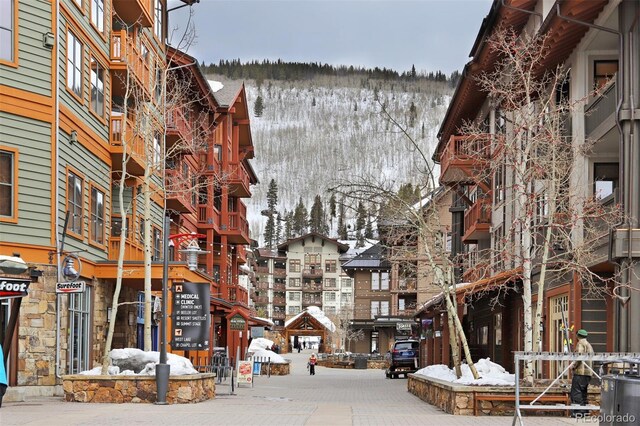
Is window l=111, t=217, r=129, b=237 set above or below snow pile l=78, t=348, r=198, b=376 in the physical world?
above

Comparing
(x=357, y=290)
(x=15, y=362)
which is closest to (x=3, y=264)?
(x=15, y=362)

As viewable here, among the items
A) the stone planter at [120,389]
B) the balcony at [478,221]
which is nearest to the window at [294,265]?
the balcony at [478,221]

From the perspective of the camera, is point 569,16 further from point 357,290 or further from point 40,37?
point 357,290

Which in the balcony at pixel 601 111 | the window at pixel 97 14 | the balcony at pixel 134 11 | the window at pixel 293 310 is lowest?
the window at pixel 293 310

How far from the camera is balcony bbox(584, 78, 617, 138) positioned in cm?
2358

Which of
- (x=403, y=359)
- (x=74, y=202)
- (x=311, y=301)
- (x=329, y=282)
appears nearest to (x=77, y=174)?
(x=74, y=202)

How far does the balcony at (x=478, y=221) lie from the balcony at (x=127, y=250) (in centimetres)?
1301

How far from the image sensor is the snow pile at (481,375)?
22.1m

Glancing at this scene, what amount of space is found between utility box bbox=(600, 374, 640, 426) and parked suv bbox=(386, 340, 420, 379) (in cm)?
4089

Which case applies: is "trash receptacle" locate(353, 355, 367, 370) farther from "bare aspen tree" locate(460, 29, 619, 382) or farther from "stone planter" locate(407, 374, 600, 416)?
"stone planter" locate(407, 374, 600, 416)

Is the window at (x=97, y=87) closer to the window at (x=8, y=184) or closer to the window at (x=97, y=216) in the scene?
the window at (x=97, y=216)

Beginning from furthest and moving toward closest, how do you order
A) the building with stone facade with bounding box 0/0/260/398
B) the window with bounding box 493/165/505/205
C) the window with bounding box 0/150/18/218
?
the window with bounding box 493/165/505/205
the building with stone facade with bounding box 0/0/260/398
the window with bounding box 0/150/18/218

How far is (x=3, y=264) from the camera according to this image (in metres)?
12.3

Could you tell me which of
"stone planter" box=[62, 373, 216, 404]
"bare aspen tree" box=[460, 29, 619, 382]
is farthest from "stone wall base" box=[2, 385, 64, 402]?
"bare aspen tree" box=[460, 29, 619, 382]
